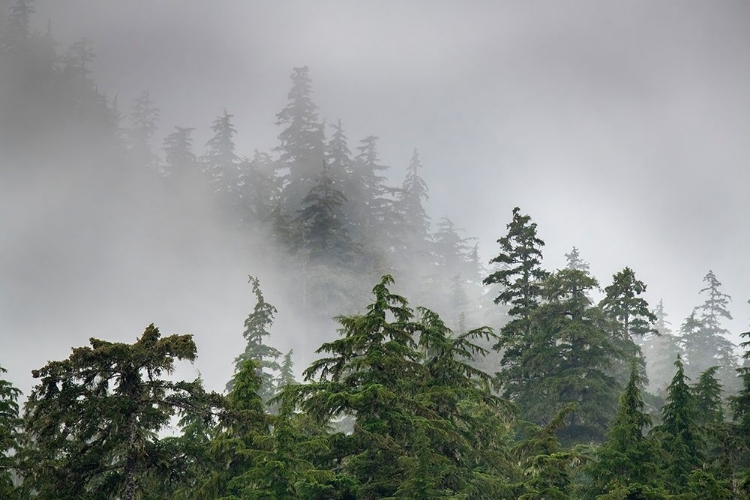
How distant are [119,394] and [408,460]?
23.6 ft

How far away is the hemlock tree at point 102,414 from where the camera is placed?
1312cm

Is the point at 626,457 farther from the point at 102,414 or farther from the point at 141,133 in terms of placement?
the point at 141,133

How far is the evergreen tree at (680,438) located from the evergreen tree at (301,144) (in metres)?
73.7

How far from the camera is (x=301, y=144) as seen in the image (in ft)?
308

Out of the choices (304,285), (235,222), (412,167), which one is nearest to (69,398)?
(304,285)

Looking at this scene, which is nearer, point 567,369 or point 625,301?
point 567,369

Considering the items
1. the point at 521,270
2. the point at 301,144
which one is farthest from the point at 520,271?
the point at 301,144

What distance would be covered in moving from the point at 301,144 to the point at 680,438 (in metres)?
79.8

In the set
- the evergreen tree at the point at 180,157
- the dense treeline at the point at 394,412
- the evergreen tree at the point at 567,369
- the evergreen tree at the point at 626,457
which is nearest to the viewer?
the dense treeline at the point at 394,412

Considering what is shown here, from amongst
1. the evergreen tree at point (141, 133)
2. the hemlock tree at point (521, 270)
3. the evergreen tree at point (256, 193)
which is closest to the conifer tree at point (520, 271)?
the hemlock tree at point (521, 270)

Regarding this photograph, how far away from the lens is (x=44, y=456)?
13469 millimetres

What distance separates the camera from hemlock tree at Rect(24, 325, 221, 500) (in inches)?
516

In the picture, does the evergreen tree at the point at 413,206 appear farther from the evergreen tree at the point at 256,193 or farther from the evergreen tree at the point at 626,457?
the evergreen tree at the point at 626,457

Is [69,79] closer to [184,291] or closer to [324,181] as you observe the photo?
[184,291]
